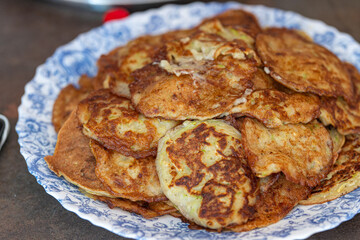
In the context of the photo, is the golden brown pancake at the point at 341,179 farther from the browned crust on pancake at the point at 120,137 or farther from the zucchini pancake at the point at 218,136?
the browned crust on pancake at the point at 120,137

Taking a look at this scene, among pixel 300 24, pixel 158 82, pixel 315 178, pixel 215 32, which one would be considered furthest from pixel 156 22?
pixel 315 178

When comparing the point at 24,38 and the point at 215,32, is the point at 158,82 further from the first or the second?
the point at 24,38

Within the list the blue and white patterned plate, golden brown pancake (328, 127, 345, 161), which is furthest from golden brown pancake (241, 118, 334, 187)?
the blue and white patterned plate

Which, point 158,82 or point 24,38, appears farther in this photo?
point 24,38

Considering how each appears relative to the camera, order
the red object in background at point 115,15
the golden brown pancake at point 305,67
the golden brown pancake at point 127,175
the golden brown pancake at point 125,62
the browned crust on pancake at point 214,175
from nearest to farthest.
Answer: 1. the browned crust on pancake at point 214,175
2. the golden brown pancake at point 127,175
3. the golden brown pancake at point 305,67
4. the golden brown pancake at point 125,62
5. the red object in background at point 115,15

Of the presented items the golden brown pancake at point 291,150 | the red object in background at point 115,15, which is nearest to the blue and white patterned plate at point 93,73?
the golden brown pancake at point 291,150

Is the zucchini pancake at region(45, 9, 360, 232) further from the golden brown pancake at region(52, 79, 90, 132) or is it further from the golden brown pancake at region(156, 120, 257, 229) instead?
the golden brown pancake at region(52, 79, 90, 132)
